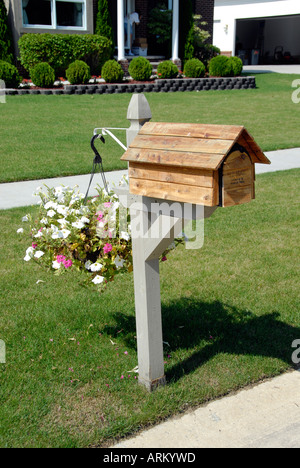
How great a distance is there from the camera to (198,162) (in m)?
2.48

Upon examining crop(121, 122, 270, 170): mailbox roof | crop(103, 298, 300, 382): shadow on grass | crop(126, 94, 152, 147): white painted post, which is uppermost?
crop(126, 94, 152, 147): white painted post

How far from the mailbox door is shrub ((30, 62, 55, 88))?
47.6 ft

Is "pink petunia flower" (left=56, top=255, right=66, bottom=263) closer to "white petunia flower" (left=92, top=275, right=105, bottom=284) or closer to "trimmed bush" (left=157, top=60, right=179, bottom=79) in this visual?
"white petunia flower" (left=92, top=275, right=105, bottom=284)

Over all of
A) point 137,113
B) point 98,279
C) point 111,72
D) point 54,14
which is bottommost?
point 98,279

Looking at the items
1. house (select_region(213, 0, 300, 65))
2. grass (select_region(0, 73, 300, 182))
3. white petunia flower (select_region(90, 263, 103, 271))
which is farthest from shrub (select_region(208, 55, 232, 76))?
white petunia flower (select_region(90, 263, 103, 271))

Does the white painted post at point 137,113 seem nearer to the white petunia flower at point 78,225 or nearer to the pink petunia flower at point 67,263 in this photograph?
the white petunia flower at point 78,225

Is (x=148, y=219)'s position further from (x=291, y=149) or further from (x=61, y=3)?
(x=61, y=3)

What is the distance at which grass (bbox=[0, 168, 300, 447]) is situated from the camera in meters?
3.05

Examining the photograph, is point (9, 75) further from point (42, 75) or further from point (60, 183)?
point (60, 183)

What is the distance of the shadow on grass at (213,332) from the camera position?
3.69 meters

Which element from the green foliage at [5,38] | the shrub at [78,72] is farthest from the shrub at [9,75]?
the green foliage at [5,38]

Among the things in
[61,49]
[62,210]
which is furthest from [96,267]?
[61,49]

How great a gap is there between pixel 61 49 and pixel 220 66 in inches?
227

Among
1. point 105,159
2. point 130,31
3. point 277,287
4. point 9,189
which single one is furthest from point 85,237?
point 130,31
